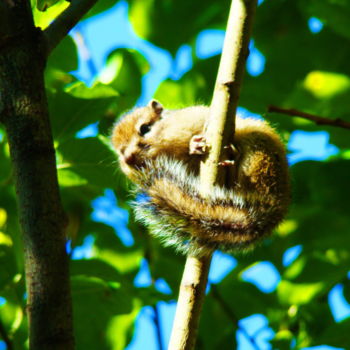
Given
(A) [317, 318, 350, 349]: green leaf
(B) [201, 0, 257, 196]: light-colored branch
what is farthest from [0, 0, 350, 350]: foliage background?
(B) [201, 0, 257, 196]: light-colored branch

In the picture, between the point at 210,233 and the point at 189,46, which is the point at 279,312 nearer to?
the point at 210,233

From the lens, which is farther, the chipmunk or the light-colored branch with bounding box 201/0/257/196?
the chipmunk

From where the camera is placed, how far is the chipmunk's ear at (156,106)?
12.5 feet

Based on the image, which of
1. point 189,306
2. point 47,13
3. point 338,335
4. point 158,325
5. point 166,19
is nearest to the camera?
point 189,306

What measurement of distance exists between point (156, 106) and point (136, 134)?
0.22 metres

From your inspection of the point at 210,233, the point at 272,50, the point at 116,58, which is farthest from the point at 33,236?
the point at 272,50

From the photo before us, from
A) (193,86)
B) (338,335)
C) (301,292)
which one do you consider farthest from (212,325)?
(193,86)

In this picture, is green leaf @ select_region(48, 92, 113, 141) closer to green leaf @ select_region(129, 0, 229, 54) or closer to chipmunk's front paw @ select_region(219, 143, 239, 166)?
chipmunk's front paw @ select_region(219, 143, 239, 166)

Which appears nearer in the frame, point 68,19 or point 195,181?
point 68,19

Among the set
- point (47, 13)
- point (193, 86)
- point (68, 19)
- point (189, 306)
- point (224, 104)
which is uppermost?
point (68, 19)

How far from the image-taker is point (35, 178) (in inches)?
67.9

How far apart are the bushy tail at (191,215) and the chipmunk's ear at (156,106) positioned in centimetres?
112

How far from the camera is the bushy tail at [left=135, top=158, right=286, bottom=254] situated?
99.9 inches

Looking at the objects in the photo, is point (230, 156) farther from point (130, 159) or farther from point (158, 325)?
point (158, 325)
